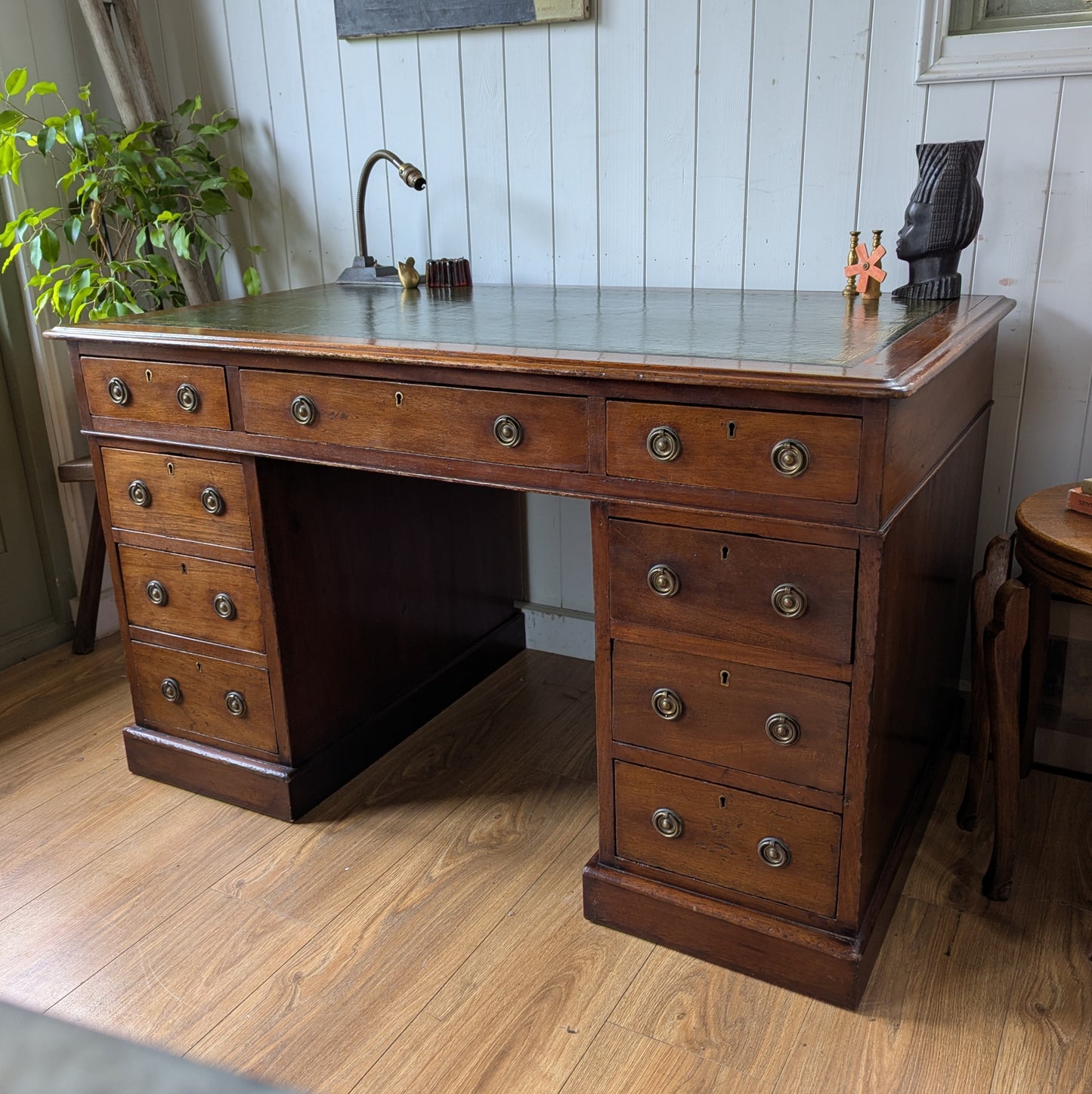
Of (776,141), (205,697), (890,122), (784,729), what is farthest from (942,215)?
(205,697)

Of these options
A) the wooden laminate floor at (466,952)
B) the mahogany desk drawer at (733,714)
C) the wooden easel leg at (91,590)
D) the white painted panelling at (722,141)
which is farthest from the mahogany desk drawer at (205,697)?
the white painted panelling at (722,141)

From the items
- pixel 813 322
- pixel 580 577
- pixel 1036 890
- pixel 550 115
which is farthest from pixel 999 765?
pixel 550 115

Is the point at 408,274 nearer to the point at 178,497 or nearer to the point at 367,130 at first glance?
the point at 367,130

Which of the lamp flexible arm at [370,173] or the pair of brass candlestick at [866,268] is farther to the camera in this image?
the lamp flexible arm at [370,173]

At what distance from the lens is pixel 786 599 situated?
4.26 ft

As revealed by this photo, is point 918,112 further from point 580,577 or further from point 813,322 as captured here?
point 580,577

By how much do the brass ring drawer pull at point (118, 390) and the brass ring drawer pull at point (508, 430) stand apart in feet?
2.48

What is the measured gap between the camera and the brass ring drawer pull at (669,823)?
1495mm

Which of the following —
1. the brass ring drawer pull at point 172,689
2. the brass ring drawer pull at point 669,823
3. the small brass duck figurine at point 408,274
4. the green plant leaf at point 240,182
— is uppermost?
the green plant leaf at point 240,182

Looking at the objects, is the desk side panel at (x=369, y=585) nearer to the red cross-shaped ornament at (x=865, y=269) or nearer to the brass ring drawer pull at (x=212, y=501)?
the brass ring drawer pull at (x=212, y=501)

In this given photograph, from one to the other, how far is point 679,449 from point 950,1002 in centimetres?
86

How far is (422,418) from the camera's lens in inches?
58.6

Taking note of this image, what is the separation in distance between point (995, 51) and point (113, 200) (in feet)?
6.10

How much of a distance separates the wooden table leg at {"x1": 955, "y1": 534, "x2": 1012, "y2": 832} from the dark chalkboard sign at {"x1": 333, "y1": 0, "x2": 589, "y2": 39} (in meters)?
1.26
